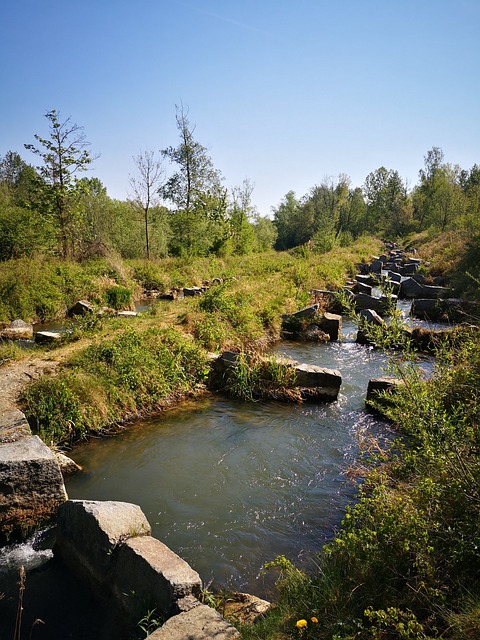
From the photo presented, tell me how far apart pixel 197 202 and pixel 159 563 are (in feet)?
96.9

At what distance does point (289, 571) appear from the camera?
148 inches

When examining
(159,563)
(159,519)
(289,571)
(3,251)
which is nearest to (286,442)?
(159,519)

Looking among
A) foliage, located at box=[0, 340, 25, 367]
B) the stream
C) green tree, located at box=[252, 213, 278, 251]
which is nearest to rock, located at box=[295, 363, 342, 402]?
the stream

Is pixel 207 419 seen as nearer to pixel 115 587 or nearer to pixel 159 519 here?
pixel 159 519

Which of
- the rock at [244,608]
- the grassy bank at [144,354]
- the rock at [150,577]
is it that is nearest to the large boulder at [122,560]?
the rock at [150,577]

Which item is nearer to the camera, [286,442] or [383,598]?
[383,598]

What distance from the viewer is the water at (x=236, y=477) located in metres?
4.68

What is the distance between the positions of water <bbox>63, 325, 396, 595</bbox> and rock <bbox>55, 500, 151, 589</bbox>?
824 millimetres

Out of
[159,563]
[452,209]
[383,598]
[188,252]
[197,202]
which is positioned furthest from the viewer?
[452,209]

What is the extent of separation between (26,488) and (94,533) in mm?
1326

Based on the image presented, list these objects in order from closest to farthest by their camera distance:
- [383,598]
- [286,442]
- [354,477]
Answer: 1. [383,598]
2. [354,477]
3. [286,442]

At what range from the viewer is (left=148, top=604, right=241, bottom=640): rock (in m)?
2.96

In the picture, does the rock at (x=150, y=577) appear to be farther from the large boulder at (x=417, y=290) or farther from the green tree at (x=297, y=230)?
the green tree at (x=297, y=230)

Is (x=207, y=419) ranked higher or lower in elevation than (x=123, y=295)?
lower
